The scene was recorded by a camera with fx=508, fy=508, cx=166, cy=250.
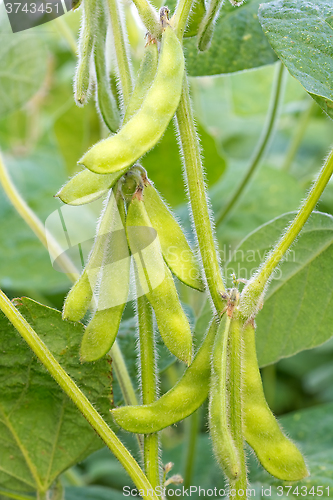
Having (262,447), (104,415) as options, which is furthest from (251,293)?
(104,415)

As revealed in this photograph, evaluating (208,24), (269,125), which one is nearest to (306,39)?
(208,24)

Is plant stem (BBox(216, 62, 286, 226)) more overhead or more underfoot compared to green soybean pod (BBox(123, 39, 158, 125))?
more underfoot

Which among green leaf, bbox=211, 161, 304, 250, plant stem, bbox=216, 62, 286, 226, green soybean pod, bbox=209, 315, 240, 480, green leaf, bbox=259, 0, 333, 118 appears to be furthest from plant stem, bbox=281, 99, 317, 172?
green soybean pod, bbox=209, 315, 240, 480

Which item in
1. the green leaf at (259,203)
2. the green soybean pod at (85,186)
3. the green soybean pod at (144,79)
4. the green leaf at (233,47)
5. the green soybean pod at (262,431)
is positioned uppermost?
the green soybean pod at (144,79)

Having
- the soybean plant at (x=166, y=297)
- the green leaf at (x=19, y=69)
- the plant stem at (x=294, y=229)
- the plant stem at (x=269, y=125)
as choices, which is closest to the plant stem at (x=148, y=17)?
the soybean plant at (x=166, y=297)

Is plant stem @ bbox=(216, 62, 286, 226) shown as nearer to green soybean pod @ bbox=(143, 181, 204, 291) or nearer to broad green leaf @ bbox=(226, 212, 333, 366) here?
broad green leaf @ bbox=(226, 212, 333, 366)
